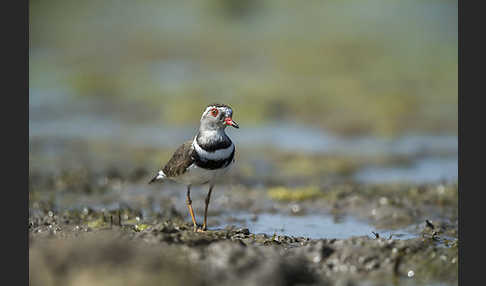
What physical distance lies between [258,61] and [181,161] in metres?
12.8

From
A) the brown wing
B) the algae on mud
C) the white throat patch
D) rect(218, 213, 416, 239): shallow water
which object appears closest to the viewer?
the algae on mud

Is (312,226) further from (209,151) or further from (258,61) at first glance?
(258,61)

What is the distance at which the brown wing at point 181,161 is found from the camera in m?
8.38

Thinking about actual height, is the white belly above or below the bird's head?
below

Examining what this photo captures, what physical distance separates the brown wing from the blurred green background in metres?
7.62

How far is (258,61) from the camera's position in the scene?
21.0 metres

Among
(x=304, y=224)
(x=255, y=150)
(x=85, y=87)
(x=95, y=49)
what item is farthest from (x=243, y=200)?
(x=95, y=49)

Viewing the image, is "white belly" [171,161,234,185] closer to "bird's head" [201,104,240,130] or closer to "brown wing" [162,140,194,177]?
"brown wing" [162,140,194,177]

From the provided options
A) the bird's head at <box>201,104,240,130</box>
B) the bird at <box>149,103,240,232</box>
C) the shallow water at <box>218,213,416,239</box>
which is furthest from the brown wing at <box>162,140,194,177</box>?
the shallow water at <box>218,213,416,239</box>

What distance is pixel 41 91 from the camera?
1908cm

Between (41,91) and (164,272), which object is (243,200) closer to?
(164,272)

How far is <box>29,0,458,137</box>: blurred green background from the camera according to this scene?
17.1 m

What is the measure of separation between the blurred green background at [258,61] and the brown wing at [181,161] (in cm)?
762

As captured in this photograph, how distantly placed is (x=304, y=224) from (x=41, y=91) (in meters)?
11.6
